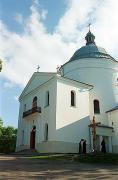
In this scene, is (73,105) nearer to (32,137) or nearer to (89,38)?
(32,137)

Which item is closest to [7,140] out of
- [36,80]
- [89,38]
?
[36,80]

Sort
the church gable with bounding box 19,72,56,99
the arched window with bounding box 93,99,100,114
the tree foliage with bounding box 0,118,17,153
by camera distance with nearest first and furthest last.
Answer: the church gable with bounding box 19,72,56,99 → the arched window with bounding box 93,99,100,114 → the tree foliage with bounding box 0,118,17,153

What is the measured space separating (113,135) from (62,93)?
7.12 m

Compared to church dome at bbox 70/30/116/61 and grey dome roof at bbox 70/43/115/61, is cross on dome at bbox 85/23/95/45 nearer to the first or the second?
church dome at bbox 70/30/116/61

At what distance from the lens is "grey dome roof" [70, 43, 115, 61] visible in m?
31.6

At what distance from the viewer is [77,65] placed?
31078 mm

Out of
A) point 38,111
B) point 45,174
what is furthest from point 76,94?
point 45,174

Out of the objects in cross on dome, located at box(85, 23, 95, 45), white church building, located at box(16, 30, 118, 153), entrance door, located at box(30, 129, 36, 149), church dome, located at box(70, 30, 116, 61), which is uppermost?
cross on dome, located at box(85, 23, 95, 45)

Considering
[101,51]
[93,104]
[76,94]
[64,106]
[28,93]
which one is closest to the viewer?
[64,106]

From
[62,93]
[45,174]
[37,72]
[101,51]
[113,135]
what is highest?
[101,51]

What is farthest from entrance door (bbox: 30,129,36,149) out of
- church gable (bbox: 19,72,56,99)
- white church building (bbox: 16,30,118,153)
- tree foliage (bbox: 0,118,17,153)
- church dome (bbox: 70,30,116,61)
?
tree foliage (bbox: 0,118,17,153)

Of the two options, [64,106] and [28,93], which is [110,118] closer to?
[64,106]

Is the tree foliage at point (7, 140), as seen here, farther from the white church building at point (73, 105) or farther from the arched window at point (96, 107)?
the arched window at point (96, 107)

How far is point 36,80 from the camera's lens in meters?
30.1
